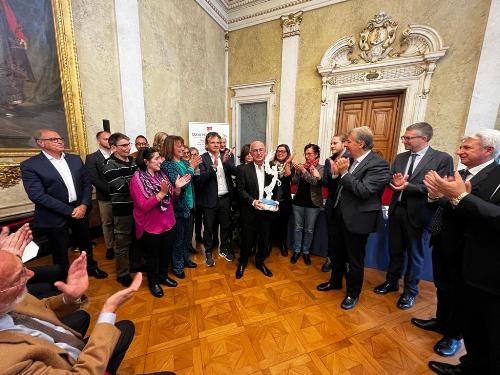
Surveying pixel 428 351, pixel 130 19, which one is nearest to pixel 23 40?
pixel 130 19

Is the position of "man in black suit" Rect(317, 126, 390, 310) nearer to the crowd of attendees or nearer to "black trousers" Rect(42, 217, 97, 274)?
the crowd of attendees

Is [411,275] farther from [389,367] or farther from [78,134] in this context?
[78,134]

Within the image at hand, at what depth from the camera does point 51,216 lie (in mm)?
2285

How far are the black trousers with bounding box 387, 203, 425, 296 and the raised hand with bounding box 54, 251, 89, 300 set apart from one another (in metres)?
2.74

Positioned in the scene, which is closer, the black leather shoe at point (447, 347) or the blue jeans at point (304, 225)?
the black leather shoe at point (447, 347)

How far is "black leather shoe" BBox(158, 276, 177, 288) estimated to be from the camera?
8.54 ft

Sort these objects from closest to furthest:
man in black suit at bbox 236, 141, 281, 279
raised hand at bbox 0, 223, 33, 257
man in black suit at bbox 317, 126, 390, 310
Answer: raised hand at bbox 0, 223, 33, 257 < man in black suit at bbox 317, 126, 390, 310 < man in black suit at bbox 236, 141, 281, 279

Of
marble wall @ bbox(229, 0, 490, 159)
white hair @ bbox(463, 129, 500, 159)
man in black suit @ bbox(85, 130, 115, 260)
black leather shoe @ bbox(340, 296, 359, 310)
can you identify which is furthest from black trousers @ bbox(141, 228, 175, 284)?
marble wall @ bbox(229, 0, 490, 159)

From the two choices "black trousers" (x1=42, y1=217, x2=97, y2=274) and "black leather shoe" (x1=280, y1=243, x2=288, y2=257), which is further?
"black leather shoe" (x1=280, y1=243, x2=288, y2=257)

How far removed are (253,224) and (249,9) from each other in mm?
6758

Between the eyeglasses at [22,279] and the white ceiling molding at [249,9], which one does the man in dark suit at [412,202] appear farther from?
the white ceiling molding at [249,9]

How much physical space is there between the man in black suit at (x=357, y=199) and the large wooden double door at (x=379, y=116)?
4.27m

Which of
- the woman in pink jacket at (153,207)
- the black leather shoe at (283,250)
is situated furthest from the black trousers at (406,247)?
the woman in pink jacket at (153,207)

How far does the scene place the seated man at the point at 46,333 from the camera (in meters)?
0.70
